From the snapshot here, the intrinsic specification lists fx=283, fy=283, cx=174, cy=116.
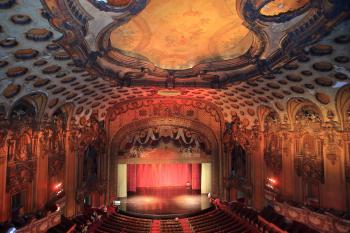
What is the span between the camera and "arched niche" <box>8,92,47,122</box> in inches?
499

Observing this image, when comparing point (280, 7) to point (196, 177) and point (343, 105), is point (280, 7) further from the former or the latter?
point (196, 177)

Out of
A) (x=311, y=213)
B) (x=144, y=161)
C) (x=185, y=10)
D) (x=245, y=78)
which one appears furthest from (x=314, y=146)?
(x=144, y=161)

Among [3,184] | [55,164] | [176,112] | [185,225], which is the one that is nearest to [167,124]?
[176,112]

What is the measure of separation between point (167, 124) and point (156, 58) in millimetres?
11166

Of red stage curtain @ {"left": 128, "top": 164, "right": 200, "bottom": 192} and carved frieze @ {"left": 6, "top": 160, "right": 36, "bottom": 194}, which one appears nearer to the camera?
carved frieze @ {"left": 6, "top": 160, "right": 36, "bottom": 194}

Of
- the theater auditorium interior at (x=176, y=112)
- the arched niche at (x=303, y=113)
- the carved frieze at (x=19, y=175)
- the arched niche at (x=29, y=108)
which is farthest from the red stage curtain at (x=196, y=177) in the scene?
the arched niche at (x=29, y=108)

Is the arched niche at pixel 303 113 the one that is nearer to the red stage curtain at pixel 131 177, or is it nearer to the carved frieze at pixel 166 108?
the carved frieze at pixel 166 108

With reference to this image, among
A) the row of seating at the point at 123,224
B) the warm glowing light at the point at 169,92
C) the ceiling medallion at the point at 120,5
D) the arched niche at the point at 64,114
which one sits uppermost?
the ceiling medallion at the point at 120,5

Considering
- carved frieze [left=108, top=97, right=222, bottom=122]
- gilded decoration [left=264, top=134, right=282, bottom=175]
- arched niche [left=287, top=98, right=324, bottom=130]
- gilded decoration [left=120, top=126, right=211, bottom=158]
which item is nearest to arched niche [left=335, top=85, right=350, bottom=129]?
arched niche [left=287, top=98, right=324, bottom=130]

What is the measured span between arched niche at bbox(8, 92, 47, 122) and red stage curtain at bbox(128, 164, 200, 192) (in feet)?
48.7

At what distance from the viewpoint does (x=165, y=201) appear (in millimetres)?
23562

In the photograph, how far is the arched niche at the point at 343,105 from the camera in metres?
12.0

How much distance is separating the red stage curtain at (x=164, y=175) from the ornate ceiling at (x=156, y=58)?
1242 centimetres

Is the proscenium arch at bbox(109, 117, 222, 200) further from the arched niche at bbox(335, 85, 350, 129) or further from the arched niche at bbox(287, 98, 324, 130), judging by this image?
the arched niche at bbox(335, 85, 350, 129)
